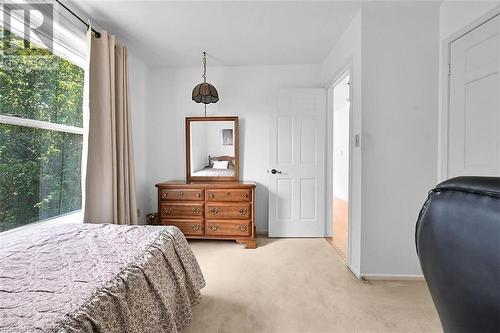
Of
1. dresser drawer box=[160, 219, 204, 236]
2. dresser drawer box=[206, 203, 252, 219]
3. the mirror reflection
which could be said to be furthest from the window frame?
the mirror reflection

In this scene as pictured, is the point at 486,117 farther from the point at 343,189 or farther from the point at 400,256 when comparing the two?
the point at 343,189

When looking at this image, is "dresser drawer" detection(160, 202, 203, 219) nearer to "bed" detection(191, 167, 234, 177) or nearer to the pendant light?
"bed" detection(191, 167, 234, 177)

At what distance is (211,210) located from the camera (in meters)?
2.98

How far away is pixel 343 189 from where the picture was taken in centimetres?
589

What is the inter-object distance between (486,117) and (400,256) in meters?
1.30

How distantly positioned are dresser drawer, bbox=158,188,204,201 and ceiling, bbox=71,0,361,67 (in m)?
1.74

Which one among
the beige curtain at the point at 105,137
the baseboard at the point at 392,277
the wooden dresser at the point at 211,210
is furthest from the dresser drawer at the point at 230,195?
the baseboard at the point at 392,277

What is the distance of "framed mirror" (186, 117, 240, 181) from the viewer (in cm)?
337

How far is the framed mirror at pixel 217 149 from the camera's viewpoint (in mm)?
3367

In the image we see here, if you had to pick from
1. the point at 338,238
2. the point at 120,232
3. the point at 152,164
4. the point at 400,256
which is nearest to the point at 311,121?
the point at 338,238

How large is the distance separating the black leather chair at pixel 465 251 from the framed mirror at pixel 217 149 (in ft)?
9.90

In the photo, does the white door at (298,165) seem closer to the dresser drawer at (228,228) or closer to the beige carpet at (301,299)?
→ the dresser drawer at (228,228)

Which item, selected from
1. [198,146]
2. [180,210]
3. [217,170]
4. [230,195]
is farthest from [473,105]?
[180,210]

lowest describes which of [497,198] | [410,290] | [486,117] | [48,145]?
[410,290]
